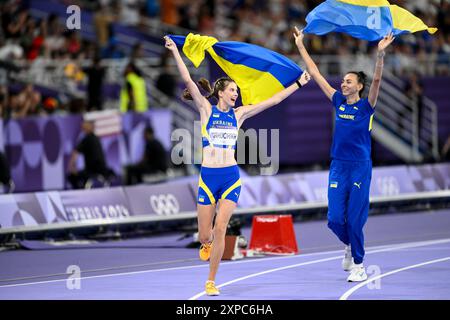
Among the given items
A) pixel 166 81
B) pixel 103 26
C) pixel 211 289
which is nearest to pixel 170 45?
pixel 211 289

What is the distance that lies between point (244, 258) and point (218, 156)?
4299 millimetres

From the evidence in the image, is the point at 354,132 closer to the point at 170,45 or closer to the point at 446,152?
the point at 170,45

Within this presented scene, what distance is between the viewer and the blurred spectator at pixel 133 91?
77.1ft

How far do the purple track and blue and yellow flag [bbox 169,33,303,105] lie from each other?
99.3 inches

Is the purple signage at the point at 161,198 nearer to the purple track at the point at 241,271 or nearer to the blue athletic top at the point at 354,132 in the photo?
the purple track at the point at 241,271

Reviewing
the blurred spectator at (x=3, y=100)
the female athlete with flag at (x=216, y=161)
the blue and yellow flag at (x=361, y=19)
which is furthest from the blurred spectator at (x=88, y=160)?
the female athlete with flag at (x=216, y=161)

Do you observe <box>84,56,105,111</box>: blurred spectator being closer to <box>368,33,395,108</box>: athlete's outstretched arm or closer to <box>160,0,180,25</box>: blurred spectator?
<box>160,0,180,25</box>: blurred spectator

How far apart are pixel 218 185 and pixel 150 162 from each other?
34.1 feet

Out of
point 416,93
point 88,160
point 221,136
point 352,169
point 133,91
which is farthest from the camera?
point 416,93

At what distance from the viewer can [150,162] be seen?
23156 mm

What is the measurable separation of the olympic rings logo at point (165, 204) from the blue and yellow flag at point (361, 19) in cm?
635

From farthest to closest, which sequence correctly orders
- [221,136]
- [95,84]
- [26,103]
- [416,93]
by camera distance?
[416,93]
[95,84]
[26,103]
[221,136]

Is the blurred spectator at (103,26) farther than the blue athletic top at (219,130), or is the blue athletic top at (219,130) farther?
the blurred spectator at (103,26)
